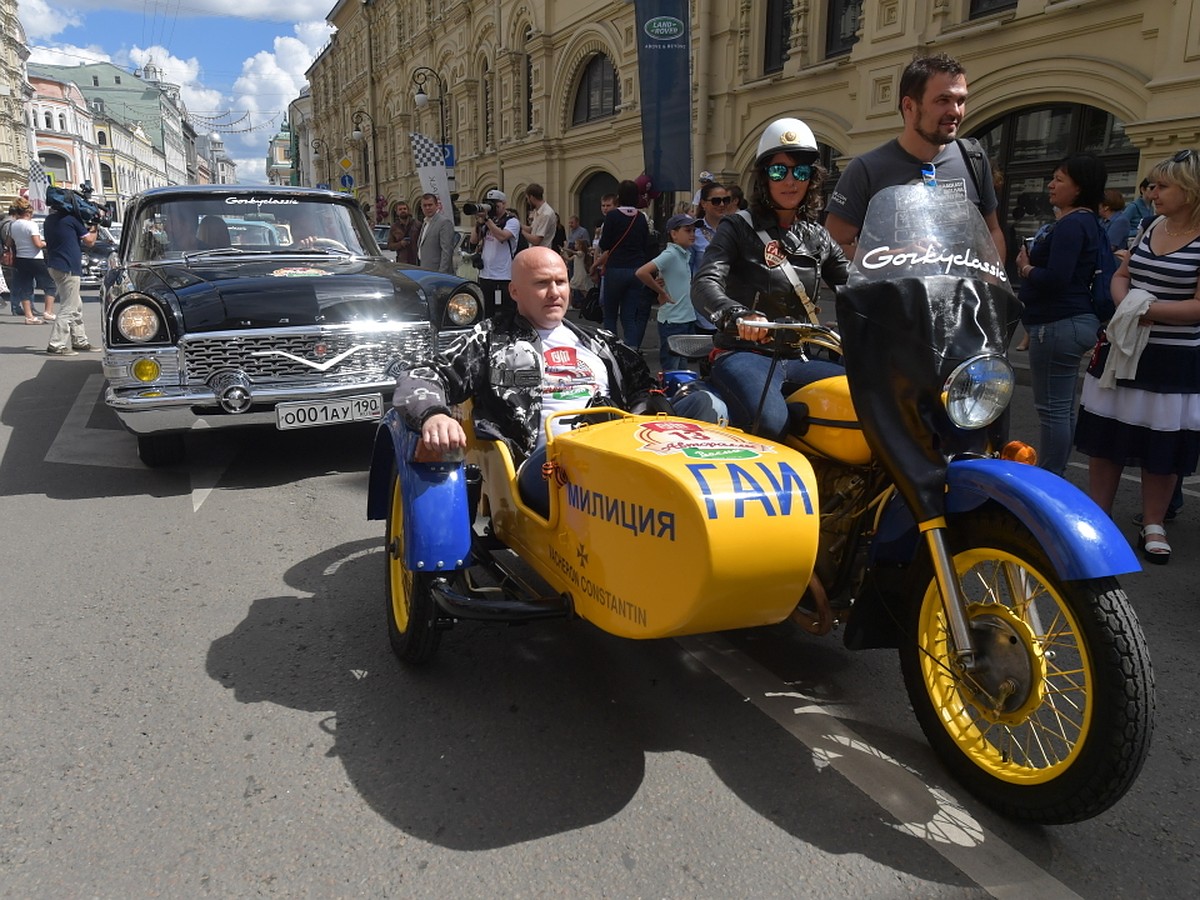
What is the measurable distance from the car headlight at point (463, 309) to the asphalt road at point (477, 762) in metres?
2.27

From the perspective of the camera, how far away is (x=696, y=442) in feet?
7.34

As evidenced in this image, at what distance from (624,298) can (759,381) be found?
579 centimetres

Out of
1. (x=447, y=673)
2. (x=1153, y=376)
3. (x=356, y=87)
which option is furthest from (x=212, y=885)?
(x=356, y=87)

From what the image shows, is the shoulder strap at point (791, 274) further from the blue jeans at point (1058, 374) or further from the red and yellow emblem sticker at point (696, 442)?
the blue jeans at point (1058, 374)

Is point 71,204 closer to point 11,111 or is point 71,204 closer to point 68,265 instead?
point 68,265

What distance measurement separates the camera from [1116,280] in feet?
13.7

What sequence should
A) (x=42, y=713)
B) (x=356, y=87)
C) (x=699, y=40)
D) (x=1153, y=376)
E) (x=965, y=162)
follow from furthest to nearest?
1. (x=356, y=87)
2. (x=699, y=40)
3. (x=1153, y=376)
4. (x=965, y=162)
5. (x=42, y=713)

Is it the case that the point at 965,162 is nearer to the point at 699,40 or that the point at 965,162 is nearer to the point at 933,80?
the point at 933,80

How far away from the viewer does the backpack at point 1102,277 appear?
4.35m

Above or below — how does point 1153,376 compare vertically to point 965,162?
below

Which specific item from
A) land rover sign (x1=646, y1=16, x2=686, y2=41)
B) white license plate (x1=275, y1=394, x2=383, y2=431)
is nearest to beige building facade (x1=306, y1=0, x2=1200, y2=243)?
land rover sign (x1=646, y1=16, x2=686, y2=41)

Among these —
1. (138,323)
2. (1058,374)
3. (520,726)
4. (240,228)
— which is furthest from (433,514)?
(240,228)

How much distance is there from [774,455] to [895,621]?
0.66 meters

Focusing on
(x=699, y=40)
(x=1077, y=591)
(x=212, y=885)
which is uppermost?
(x=699, y=40)
